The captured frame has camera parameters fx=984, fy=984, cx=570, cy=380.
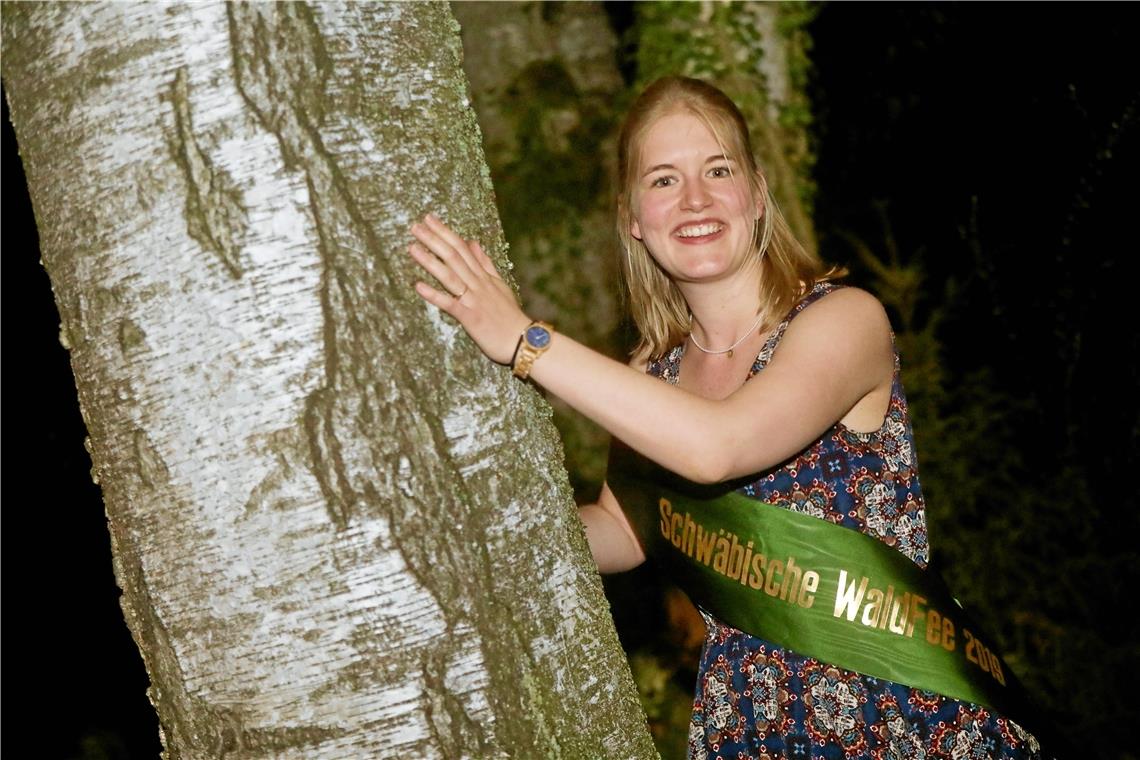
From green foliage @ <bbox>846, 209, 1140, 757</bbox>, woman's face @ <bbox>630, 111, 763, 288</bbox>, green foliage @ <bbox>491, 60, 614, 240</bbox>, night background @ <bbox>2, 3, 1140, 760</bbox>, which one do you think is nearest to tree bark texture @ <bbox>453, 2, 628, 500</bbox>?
green foliage @ <bbox>491, 60, 614, 240</bbox>

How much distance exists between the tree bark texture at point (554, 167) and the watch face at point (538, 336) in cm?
272

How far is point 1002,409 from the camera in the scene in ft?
16.8

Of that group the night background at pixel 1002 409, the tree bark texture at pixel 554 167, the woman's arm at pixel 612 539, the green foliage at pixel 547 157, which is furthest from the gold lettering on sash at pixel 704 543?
the night background at pixel 1002 409

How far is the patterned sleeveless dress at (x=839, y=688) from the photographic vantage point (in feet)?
5.83

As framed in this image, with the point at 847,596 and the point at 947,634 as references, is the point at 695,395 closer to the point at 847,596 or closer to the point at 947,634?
the point at 847,596

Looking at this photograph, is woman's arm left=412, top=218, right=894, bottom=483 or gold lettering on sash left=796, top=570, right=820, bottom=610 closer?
woman's arm left=412, top=218, right=894, bottom=483

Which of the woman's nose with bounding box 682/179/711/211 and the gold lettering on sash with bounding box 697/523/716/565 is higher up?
the woman's nose with bounding box 682/179/711/211

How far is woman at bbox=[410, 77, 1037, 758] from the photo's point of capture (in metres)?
1.43

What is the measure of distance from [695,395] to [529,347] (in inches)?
14.2

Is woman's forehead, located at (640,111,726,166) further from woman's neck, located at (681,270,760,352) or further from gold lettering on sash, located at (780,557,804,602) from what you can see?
gold lettering on sash, located at (780,557,804,602)

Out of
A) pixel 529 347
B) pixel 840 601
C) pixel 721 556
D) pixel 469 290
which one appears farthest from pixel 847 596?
pixel 469 290

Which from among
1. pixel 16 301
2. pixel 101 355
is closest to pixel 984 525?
pixel 101 355

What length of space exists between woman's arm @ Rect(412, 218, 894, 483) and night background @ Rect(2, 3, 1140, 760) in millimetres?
2908

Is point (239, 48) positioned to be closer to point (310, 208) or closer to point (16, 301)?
point (310, 208)
